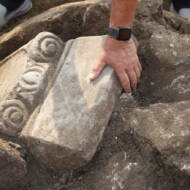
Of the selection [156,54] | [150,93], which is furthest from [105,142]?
[156,54]

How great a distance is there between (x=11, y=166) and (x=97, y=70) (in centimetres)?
56

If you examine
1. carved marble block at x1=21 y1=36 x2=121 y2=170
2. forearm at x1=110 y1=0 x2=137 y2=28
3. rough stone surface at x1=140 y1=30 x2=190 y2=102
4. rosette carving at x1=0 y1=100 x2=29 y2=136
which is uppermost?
forearm at x1=110 y1=0 x2=137 y2=28

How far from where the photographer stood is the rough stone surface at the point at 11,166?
1.09m

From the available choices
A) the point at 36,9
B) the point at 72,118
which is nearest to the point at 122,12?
the point at 72,118

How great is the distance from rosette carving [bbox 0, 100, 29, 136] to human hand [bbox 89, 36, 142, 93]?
0.35m

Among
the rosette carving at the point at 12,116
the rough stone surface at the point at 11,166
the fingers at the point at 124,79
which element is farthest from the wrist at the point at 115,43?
the rough stone surface at the point at 11,166

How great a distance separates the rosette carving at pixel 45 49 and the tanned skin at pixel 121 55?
261 mm

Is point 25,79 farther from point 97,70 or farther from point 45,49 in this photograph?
point 97,70

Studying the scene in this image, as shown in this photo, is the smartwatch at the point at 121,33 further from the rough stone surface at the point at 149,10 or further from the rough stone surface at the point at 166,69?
the rough stone surface at the point at 149,10

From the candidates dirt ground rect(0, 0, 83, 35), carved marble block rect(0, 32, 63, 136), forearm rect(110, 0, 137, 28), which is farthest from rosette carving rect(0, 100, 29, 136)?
dirt ground rect(0, 0, 83, 35)

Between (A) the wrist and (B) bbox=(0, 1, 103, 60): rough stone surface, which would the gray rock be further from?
(B) bbox=(0, 1, 103, 60): rough stone surface

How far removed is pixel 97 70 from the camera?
1238 mm

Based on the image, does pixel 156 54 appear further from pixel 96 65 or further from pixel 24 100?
pixel 24 100

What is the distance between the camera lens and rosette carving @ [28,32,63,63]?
53.2 inches
